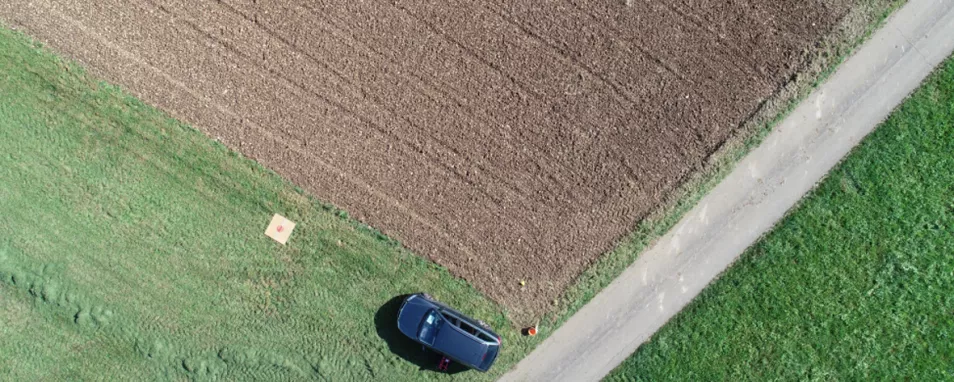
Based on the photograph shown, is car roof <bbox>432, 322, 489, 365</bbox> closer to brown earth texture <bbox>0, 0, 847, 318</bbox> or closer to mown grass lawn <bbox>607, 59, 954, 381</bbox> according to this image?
brown earth texture <bbox>0, 0, 847, 318</bbox>

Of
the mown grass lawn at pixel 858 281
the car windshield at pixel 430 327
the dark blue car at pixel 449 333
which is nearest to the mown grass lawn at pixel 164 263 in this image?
the dark blue car at pixel 449 333

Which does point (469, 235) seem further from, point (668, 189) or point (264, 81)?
point (264, 81)

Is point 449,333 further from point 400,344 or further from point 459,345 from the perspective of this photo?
point 400,344

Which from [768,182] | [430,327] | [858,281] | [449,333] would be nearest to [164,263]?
[430,327]

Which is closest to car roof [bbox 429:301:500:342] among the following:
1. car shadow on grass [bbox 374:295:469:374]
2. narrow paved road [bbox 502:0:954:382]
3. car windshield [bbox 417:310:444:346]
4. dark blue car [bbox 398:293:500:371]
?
dark blue car [bbox 398:293:500:371]

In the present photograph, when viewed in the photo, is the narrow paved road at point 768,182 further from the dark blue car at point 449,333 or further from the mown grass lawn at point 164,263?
the mown grass lawn at point 164,263

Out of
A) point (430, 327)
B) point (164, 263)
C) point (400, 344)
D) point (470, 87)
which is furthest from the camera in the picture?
point (400, 344)
